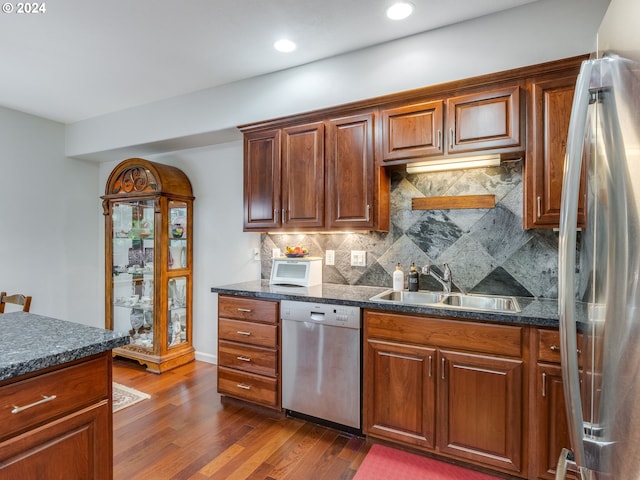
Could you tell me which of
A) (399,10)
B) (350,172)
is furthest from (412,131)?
(399,10)

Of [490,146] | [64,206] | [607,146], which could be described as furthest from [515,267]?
[64,206]

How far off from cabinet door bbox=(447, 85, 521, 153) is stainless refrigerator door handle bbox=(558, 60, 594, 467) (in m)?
1.27

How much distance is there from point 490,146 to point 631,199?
1567 millimetres

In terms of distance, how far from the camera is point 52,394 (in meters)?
1.13

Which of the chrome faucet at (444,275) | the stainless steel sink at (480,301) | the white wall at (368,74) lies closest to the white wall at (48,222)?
the white wall at (368,74)

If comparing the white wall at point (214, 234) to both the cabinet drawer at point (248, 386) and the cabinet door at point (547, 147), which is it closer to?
the cabinet drawer at point (248, 386)

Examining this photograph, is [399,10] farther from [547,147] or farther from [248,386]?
[248,386]

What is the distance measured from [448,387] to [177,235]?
2960mm

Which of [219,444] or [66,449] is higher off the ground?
[66,449]

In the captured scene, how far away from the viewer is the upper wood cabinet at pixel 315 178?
8.20 feet

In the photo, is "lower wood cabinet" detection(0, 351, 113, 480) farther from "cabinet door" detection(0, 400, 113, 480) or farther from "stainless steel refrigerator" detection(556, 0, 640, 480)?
"stainless steel refrigerator" detection(556, 0, 640, 480)

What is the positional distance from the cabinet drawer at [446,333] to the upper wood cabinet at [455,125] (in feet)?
3.46

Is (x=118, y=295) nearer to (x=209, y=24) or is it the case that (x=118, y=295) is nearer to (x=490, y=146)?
(x=209, y=24)

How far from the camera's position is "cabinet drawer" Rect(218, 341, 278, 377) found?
8.25 ft
